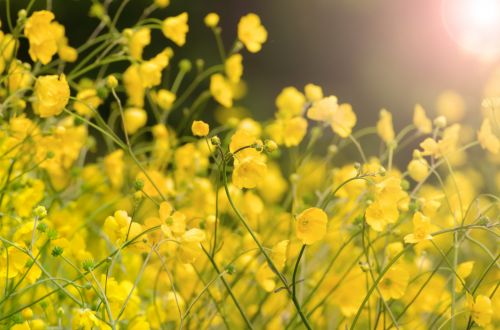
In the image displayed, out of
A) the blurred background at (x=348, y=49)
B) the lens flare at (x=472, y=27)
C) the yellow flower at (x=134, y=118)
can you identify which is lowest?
the blurred background at (x=348, y=49)

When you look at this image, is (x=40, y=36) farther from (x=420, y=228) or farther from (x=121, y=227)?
(x=420, y=228)

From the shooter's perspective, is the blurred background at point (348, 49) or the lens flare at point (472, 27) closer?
the lens flare at point (472, 27)

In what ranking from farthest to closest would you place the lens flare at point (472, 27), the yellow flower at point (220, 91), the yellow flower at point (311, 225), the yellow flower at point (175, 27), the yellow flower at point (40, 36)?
the lens flare at point (472, 27) < the yellow flower at point (220, 91) < the yellow flower at point (175, 27) < the yellow flower at point (40, 36) < the yellow flower at point (311, 225)

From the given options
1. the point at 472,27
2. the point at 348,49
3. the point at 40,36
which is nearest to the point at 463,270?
the point at 40,36

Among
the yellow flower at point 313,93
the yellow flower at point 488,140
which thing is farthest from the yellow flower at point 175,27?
the yellow flower at point 488,140

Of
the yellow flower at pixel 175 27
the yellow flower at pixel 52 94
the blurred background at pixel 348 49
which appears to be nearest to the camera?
the yellow flower at pixel 52 94

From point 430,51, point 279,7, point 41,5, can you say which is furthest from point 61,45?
point 430,51

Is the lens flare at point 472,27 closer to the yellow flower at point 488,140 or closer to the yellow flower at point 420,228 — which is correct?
the yellow flower at point 488,140
